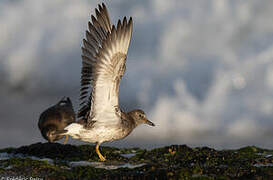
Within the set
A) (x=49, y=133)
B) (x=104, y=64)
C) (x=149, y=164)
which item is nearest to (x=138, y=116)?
(x=149, y=164)

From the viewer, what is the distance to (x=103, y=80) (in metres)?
12.4

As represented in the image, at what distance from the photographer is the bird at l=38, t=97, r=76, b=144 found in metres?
18.1

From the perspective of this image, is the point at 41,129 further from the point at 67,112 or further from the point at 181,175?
the point at 181,175

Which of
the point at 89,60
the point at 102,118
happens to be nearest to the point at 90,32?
the point at 89,60

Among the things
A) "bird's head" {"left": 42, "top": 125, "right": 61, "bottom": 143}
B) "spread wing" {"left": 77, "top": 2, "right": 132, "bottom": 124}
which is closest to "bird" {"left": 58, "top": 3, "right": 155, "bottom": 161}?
"spread wing" {"left": 77, "top": 2, "right": 132, "bottom": 124}

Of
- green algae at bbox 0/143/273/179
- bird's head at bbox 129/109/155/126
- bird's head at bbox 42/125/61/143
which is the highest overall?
bird's head at bbox 129/109/155/126

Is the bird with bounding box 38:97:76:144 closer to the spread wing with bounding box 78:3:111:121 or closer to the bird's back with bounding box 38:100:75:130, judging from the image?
the bird's back with bounding box 38:100:75:130

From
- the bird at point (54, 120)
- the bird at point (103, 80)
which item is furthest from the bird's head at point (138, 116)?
the bird at point (54, 120)

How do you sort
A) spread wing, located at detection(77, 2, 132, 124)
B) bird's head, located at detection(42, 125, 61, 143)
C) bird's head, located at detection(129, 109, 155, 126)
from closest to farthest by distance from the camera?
spread wing, located at detection(77, 2, 132, 124) < bird's head, located at detection(129, 109, 155, 126) < bird's head, located at detection(42, 125, 61, 143)

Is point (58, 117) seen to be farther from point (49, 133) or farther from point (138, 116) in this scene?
point (138, 116)

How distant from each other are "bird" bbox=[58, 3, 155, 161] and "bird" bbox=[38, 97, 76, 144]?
4915 millimetres

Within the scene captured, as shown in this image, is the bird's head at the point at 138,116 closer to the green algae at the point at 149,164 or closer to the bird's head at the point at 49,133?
the green algae at the point at 149,164

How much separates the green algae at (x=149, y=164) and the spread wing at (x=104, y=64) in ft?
6.15

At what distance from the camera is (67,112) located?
19.2m
